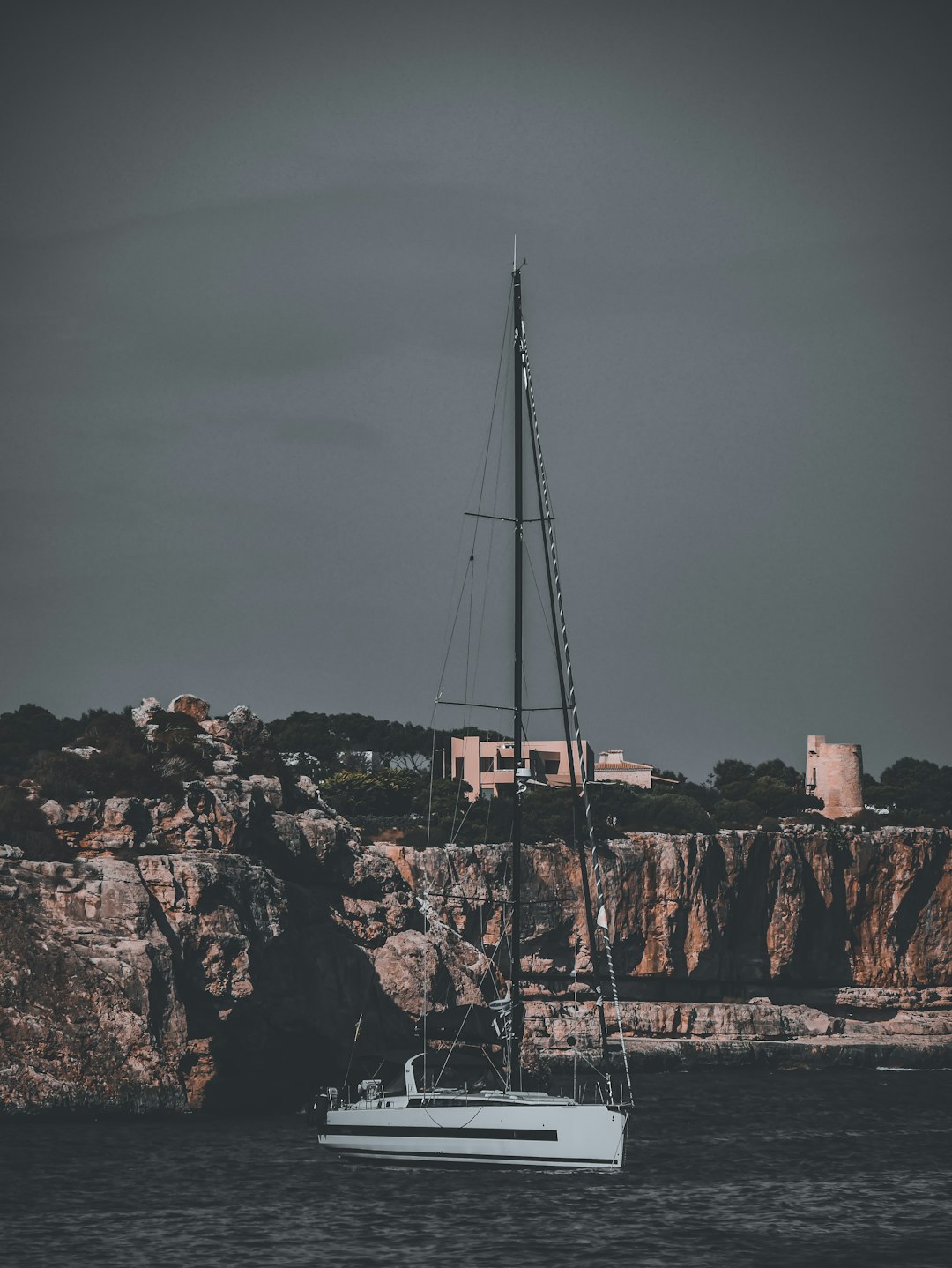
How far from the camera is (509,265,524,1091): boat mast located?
44.4m

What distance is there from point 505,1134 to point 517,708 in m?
11.5

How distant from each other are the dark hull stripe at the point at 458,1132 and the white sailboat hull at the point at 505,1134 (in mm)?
22

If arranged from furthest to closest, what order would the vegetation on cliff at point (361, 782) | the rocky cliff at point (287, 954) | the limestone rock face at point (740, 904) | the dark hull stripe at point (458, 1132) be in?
the limestone rock face at point (740, 904)
the vegetation on cliff at point (361, 782)
the rocky cliff at point (287, 954)
the dark hull stripe at point (458, 1132)

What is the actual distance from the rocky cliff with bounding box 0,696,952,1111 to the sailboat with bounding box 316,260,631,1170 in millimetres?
3866

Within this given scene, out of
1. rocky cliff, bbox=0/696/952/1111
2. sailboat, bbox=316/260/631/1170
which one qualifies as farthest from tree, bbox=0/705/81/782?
sailboat, bbox=316/260/631/1170

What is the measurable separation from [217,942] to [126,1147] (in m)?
9.52

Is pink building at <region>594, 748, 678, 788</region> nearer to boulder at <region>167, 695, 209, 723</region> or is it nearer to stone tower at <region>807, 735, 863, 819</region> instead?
stone tower at <region>807, 735, 863, 819</region>

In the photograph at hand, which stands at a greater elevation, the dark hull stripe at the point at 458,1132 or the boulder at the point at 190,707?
the boulder at the point at 190,707

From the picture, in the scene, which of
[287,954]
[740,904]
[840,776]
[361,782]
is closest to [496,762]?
[361,782]

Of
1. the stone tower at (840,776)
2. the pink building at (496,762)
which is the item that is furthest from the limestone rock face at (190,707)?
the stone tower at (840,776)

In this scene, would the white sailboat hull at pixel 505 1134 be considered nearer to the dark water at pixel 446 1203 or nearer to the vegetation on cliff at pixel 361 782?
the dark water at pixel 446 1203

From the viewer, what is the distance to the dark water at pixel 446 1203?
36.6 meters

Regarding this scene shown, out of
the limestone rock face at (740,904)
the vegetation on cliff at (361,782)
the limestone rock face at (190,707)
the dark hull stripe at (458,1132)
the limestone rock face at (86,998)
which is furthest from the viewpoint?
the limestone rock face at (740,904)

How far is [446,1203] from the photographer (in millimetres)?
42156
